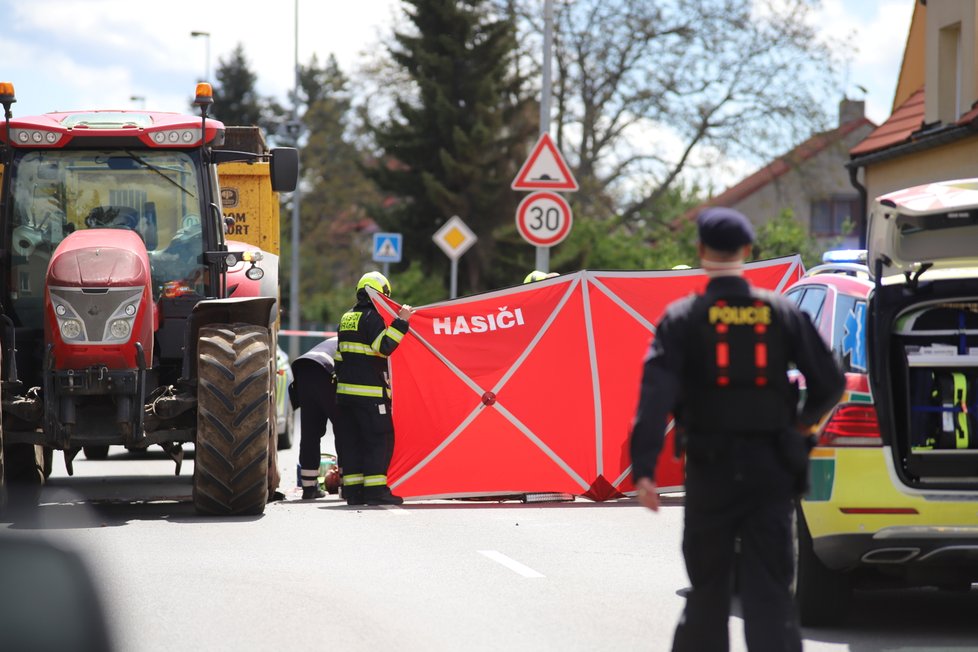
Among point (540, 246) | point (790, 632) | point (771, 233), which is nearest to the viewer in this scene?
point (790, 632)

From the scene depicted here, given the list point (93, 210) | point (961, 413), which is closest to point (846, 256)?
point (961, 413)

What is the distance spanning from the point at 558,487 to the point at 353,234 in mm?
65954

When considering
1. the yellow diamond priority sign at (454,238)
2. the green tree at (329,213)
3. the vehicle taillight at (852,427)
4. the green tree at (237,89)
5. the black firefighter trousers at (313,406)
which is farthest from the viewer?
the green tree at (237,89)

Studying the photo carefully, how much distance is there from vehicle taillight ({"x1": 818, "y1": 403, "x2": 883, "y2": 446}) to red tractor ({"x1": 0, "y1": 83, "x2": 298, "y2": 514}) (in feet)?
16.9

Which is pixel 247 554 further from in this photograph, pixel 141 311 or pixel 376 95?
pixel 376 95

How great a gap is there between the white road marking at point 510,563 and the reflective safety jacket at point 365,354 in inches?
116

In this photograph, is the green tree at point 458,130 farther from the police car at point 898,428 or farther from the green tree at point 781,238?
the police car at point 898,428

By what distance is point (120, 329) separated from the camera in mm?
11516

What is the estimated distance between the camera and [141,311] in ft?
38.1

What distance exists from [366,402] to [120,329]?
89.4 inches

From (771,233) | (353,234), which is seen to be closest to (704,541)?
(771,233)

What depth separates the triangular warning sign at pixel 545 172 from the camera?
1773 cm

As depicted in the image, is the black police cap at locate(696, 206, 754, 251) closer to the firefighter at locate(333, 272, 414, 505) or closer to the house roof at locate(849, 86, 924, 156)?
the firefighter at locate(333, 272, 414, 505)

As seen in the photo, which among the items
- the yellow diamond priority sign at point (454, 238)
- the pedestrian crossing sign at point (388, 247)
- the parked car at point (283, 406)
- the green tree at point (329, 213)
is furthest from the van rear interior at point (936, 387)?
the green tree at point (329, 213)
